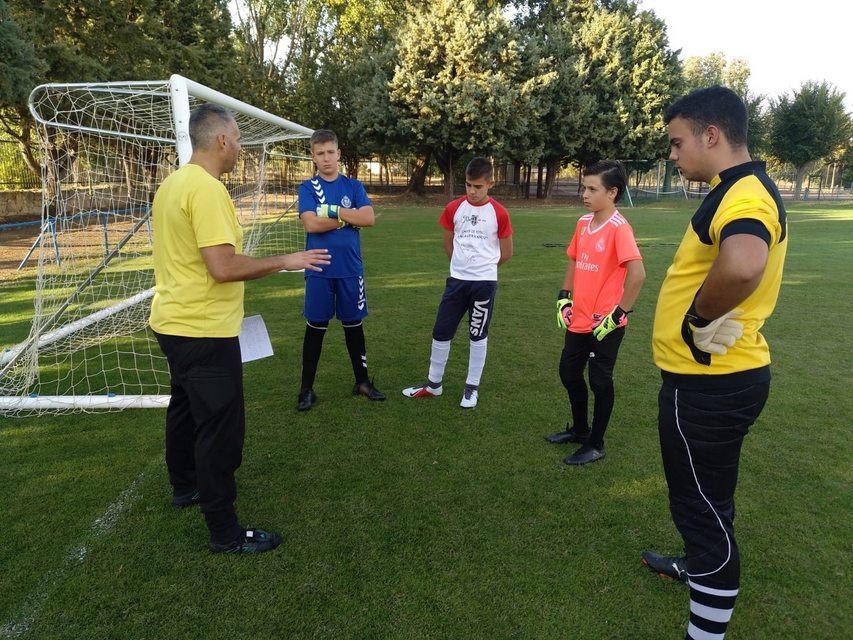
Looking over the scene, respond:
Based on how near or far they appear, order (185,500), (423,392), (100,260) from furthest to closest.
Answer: (100,260) → (423,392) → (185,500)

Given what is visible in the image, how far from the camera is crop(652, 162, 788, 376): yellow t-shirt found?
64.8 inches

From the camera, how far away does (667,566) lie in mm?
2564

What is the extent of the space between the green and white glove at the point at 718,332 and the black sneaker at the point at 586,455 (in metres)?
1.90

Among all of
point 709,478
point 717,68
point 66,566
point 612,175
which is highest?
point 717,68

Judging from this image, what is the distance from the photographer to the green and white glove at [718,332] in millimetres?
1794

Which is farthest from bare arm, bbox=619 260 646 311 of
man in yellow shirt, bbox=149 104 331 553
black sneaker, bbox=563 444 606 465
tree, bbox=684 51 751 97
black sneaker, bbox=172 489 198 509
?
tree, bbox=684 51 751 97

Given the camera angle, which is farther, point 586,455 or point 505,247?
point 505,247

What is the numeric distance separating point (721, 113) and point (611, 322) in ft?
4.87

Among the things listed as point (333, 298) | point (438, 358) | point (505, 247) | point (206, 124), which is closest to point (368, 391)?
point (438, 358)

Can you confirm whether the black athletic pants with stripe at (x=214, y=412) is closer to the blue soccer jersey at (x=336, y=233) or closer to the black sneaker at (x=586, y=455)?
the blue soccer jersey at (x=336, y=233)

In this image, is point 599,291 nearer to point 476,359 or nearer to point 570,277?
point 570,277

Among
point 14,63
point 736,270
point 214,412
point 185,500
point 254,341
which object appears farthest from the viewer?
point 14,63

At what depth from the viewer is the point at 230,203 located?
237cm

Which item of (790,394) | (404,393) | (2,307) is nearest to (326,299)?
(404,393)
